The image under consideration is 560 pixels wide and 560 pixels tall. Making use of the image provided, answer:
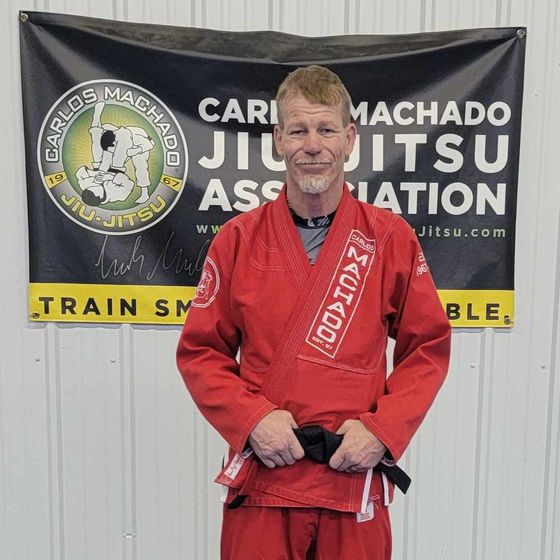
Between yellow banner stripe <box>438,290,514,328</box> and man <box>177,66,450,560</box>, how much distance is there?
2.05 feet

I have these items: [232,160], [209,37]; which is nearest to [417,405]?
[232,160]

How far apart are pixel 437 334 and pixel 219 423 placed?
484 mm

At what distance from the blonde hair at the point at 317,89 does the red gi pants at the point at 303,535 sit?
81cm

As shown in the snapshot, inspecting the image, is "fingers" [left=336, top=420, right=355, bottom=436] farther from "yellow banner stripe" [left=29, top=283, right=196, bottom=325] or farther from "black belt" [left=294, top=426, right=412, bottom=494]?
"yellow banner stripe" [left=29, top=283, right=196, bottom=325]

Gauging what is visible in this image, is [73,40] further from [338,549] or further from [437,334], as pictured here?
[338,549]

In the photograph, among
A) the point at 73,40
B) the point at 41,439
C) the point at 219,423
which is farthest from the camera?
the point at 41,439

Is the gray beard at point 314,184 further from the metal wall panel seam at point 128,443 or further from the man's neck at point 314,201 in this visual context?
the metal wall panel seam at point 128,443

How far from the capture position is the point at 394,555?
1.92 metres

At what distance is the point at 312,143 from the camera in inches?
44.0

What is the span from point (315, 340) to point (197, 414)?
0.87 meters

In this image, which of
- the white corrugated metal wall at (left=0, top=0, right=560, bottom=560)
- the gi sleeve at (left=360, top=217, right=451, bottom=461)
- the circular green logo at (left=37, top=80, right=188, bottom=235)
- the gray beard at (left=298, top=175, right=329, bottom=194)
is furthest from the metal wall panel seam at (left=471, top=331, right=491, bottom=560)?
the circular green logo at (left=37, top=80, right=188, bottom=235)

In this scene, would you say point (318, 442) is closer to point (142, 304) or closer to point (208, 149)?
point (142, 304)

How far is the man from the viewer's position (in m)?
1.12

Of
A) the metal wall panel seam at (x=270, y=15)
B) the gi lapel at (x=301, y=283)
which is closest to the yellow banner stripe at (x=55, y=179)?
the metal wall panel seam at (x=270, y=15)
